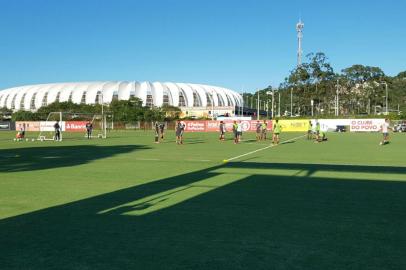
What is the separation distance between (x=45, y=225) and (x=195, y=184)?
5365 millimetres

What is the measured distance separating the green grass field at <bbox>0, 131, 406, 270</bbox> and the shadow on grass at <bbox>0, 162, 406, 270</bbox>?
1cm

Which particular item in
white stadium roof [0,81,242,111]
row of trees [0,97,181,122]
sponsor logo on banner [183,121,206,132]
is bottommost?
sponsor logo on banner [183,121,206,132]

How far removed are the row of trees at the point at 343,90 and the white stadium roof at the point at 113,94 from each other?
42732mm

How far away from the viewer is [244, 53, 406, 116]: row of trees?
95438 millimetres

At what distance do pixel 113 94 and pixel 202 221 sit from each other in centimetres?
13527

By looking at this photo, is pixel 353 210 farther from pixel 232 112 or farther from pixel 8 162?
pixel 232 112

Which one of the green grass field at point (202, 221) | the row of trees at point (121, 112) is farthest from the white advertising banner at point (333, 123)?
the green grass field at point (202, 221)

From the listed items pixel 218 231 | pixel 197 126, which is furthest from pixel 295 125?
pixel 218 231

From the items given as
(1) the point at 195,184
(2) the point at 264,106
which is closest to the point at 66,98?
(2) the point at 264,106

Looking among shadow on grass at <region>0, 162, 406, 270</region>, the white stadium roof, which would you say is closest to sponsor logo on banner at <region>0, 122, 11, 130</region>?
the white stadium roof

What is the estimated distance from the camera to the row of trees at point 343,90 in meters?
95.4

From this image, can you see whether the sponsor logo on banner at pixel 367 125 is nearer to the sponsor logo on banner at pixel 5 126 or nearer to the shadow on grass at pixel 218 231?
the shadow on grass at pixel 218 231

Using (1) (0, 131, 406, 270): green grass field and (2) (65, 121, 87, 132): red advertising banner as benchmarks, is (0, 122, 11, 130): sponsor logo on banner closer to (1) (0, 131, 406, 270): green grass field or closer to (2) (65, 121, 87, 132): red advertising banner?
(2) (65, 121, 87, 132): red advertising banner

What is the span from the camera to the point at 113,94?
139m
